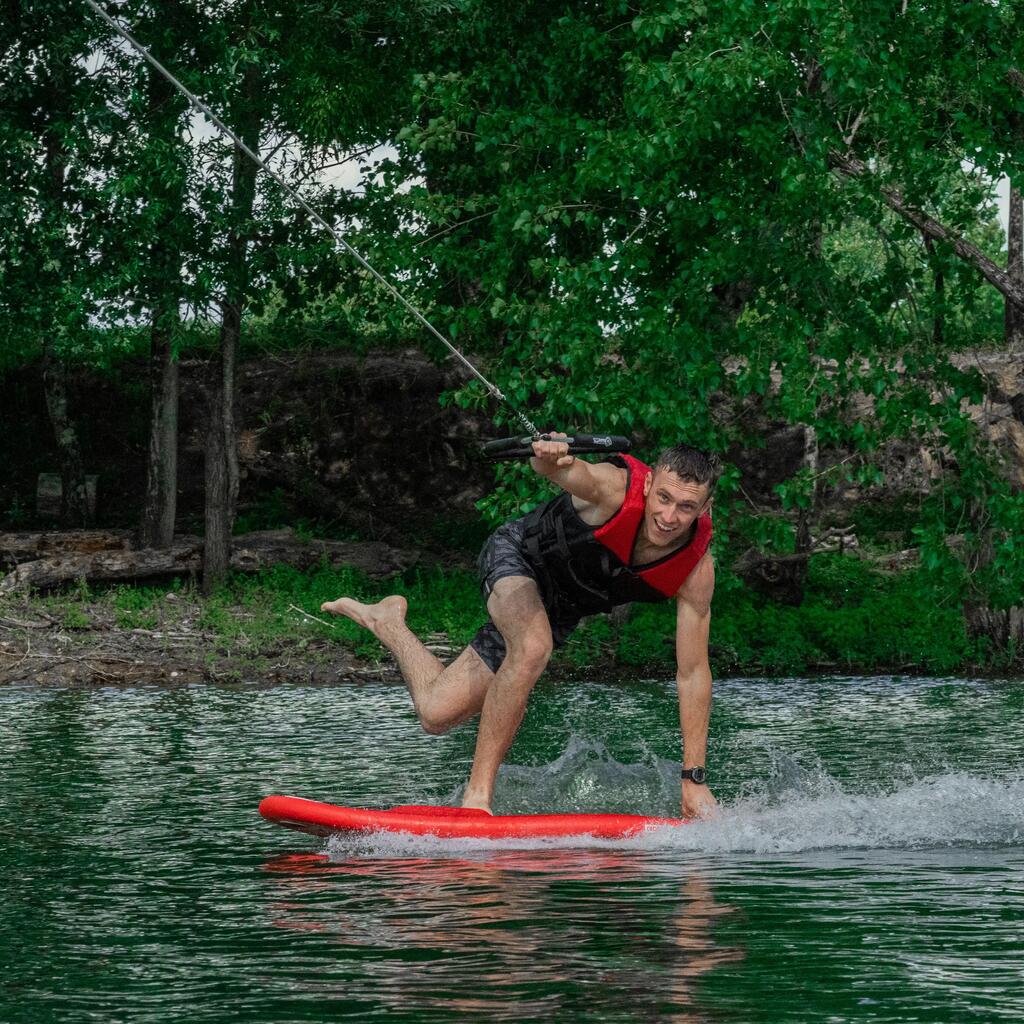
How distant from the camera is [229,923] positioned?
571 centimetres

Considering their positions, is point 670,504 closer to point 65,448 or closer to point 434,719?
point 434,719

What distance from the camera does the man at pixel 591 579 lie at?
7180 millimetres

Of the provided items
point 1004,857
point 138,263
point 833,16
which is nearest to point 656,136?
point 833,16

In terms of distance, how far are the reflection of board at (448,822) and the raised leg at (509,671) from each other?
13.1 inches

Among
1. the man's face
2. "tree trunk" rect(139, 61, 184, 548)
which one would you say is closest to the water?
the man's face

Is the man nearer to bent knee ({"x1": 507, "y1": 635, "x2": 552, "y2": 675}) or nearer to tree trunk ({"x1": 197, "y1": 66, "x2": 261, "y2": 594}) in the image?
bent knee ({"x1": 507, "y1": 635, "x2": 552, "y2": 675})

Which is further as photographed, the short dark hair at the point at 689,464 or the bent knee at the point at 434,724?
the bent knee at the point at 434,724

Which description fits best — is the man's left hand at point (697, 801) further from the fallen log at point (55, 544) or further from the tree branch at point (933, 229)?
the fallen log at point (55, 544)

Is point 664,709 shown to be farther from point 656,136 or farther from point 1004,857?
point 1004,857

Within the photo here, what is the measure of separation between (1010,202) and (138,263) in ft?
40.3

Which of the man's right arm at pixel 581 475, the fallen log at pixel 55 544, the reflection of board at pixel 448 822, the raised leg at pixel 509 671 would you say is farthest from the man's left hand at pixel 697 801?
the fallen log at pixel 55 544

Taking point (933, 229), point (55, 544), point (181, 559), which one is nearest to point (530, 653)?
point (933, 229)

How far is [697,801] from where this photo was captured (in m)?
7.59

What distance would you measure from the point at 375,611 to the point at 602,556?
2065 millimetres
